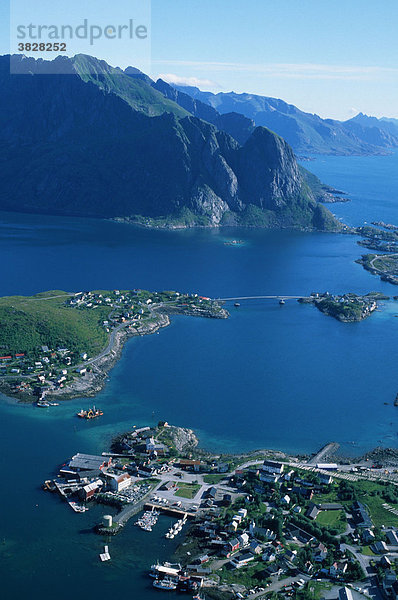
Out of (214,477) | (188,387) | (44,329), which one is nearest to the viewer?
(214,477)

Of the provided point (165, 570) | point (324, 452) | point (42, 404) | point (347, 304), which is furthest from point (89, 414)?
point (347, 304)

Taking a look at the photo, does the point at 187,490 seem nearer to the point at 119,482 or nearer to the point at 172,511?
the point at 172,511

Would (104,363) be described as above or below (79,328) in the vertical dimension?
below

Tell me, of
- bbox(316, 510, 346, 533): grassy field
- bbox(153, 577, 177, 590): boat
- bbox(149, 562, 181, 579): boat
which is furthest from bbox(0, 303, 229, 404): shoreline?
bbox(153, 577, 177, 590): boat

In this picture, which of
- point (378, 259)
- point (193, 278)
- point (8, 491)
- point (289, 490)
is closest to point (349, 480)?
point (289, 490)

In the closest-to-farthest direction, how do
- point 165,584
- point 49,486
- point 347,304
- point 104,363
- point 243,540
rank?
point 165,584
point 243,540
point 49,486
point 104,363
point 347,304

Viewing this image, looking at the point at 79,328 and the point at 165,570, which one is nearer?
the point at 165,570

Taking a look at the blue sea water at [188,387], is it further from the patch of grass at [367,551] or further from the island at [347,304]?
the patch of grass at [367,551]
